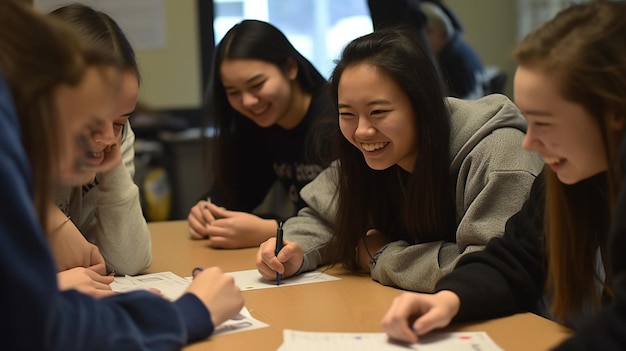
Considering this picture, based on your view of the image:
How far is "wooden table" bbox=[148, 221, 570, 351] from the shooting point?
1.09 metres

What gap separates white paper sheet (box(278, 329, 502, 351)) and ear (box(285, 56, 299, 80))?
1.15 m

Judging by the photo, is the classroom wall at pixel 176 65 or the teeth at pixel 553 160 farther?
the classroom wall at pixel 176 65

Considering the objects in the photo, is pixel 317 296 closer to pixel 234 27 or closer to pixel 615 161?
pixel 615 161

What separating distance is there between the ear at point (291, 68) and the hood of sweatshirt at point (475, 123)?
2.40 feet

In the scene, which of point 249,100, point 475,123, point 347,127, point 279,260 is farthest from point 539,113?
point 249,100

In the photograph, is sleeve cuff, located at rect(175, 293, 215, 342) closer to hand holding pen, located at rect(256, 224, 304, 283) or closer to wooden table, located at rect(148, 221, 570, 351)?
wooden table, located at rect(148, 221, 570, 351)

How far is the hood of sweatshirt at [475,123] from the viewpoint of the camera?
1.44 m

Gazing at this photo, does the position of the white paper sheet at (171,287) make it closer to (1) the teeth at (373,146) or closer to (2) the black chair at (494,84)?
(1) the teeth at (373,146)

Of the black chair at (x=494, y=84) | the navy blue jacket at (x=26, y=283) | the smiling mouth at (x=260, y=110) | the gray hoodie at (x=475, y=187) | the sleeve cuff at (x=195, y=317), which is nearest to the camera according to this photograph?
the navy blue jacket at (x=26, y=283)

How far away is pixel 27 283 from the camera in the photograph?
75cm

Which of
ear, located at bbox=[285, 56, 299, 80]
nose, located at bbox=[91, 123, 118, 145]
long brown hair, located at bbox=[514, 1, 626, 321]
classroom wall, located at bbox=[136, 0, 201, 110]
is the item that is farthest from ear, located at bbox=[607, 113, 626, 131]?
classroom wall, located at bbox=[136, 0, 201, 110]

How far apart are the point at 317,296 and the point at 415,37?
1.83 ft

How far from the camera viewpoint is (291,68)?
85.2 inches

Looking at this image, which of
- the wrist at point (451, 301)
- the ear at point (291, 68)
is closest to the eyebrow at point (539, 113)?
the wrist at point (451, 301)
